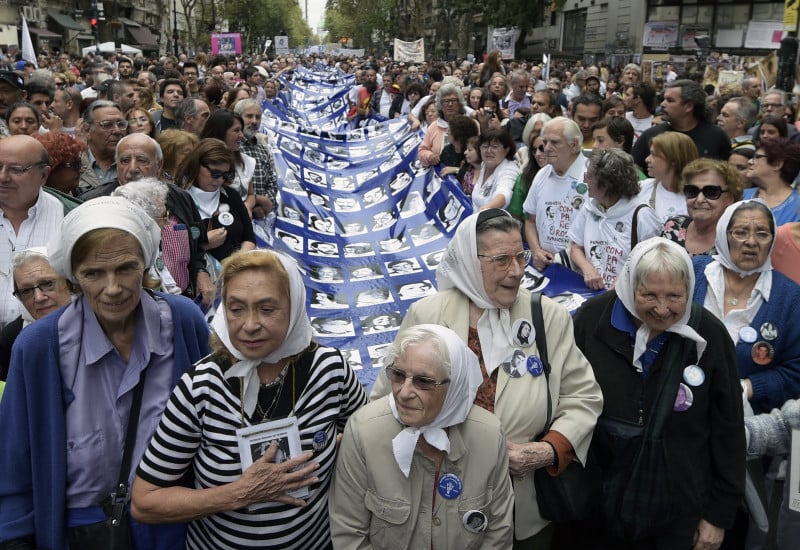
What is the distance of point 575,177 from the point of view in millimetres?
5297

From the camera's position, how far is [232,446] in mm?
2266

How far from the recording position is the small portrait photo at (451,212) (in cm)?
696

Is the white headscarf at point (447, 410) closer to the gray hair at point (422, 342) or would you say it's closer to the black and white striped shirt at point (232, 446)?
the gray hair at point (422, 342)

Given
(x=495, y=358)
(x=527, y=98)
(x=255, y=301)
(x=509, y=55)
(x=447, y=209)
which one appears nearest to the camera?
(x=255, y=301)

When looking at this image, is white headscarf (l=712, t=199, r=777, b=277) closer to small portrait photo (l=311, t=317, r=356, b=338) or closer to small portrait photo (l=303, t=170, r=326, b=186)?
small portrait photo (l=311, t=317, r=356, b=338)

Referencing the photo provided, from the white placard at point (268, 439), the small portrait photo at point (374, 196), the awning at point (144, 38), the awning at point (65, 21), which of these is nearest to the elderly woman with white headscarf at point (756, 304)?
the white placard at point (268, 439)

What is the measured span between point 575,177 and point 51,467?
413 cm

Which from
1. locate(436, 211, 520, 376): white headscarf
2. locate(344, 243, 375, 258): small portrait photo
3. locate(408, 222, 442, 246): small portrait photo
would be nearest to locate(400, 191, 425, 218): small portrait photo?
locate(408, 222, 442, 246): small portrait photo

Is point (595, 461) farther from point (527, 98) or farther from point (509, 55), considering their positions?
point (509, 55)

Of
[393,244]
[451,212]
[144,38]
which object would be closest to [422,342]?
[451,212]

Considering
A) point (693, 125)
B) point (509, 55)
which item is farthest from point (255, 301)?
point (509, 55)

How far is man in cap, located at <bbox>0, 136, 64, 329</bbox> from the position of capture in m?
3.41

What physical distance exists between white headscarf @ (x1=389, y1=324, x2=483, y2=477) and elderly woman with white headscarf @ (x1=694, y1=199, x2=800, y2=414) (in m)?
1.49

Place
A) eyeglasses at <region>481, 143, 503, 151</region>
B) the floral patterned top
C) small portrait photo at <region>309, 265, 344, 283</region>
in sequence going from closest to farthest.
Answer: the floral patterned top < eyeglasses at <region>481, 143, 503, 151</region> < small portrait photo at <region>309, 265, 344, 283</region>
